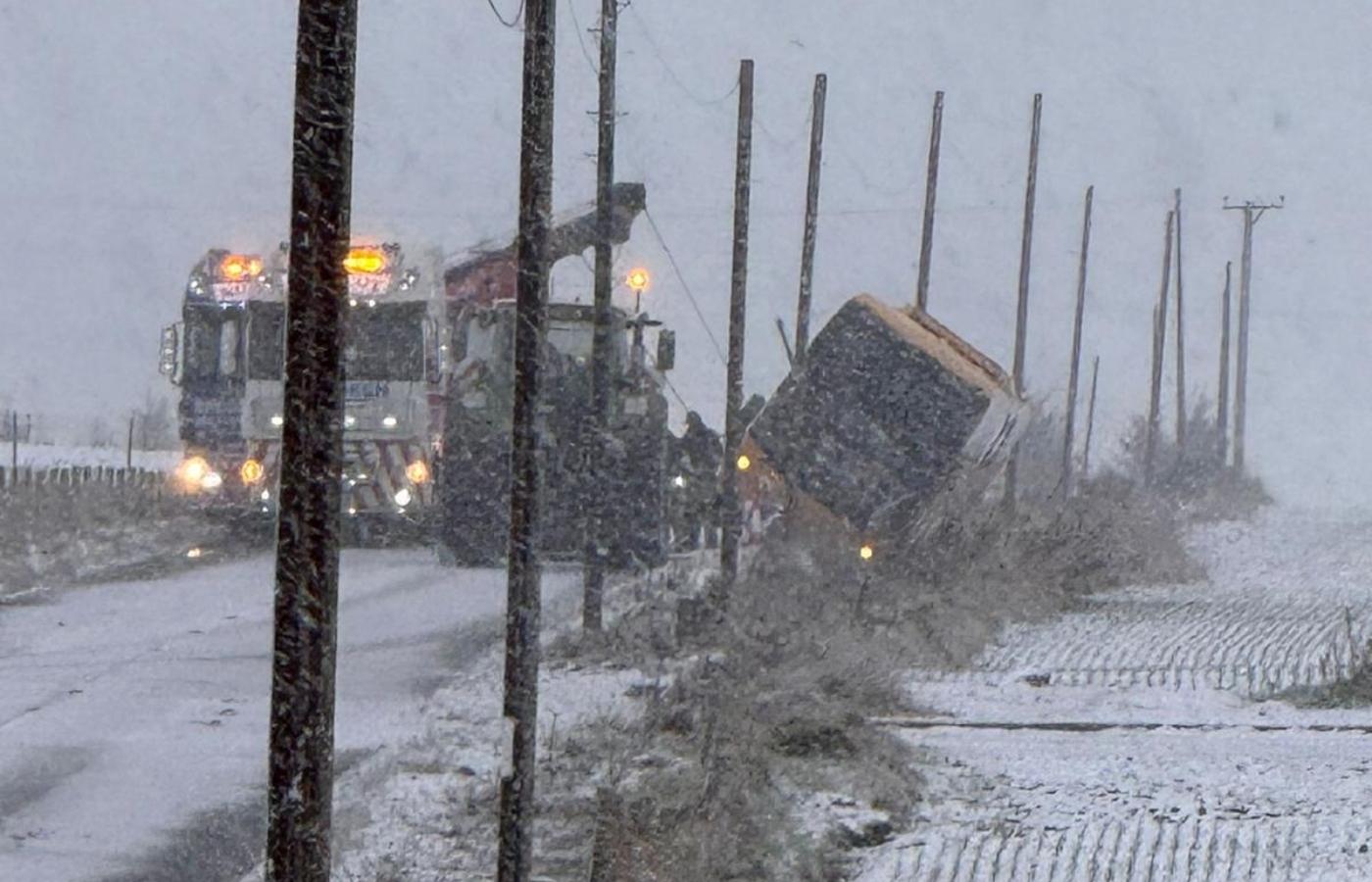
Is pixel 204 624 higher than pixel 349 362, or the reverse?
pixel 349 362

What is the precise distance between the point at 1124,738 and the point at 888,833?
3281 millimetres

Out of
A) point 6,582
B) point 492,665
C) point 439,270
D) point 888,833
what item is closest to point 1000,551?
point 439,270

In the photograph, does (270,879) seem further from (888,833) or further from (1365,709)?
(1365,709)

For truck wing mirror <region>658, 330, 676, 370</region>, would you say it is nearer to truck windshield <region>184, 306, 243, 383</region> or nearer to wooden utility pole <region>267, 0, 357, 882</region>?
truck windshield <region>184, 306, 243, 383</region>

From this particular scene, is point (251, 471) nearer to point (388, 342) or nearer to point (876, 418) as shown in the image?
point (388, 342)

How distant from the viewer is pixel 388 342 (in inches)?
1089

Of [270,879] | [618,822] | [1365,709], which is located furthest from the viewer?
[1365,709]

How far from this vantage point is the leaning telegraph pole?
97.2 ft

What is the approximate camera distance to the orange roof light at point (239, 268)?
27.2 meters

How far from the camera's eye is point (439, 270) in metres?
27.5

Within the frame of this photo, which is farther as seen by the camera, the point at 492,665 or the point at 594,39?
the point at 594,39

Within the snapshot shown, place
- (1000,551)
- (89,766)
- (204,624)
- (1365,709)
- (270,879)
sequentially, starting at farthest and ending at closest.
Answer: (1000,551) → (204,624) → (1365,709) → (89,766) → (270,879)

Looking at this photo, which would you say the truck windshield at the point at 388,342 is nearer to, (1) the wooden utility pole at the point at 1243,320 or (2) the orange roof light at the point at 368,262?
(2) the orange roof light at the point at 368,262

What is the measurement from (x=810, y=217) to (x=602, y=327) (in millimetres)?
10448
